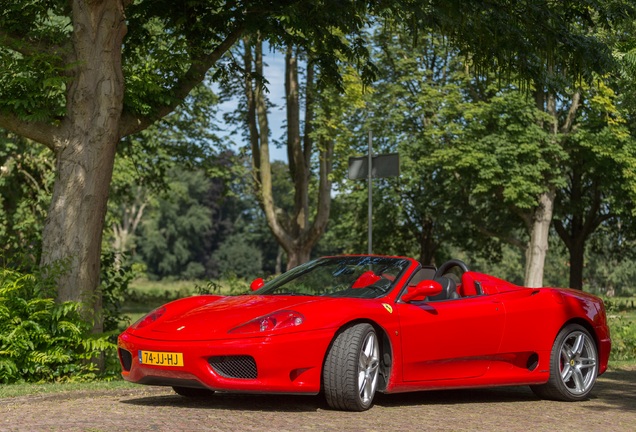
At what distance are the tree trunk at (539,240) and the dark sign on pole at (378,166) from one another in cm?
2231

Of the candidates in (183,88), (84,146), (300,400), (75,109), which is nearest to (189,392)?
(300,400)

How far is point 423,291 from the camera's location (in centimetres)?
816

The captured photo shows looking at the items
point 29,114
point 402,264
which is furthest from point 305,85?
point 402,264

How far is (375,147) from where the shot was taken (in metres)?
41.8

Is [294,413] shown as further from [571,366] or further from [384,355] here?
[571,366]

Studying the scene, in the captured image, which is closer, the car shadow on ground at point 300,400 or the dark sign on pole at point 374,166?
the car shadow on ground at point 300,400

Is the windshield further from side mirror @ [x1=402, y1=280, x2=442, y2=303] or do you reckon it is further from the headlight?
the headlight

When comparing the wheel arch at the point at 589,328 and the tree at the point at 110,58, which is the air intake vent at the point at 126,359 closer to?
the tree at the point at 110,58

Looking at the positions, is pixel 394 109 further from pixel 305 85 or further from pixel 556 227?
pixel 305 85

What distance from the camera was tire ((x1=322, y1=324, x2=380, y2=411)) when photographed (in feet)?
24.8

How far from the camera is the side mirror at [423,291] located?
812 cm

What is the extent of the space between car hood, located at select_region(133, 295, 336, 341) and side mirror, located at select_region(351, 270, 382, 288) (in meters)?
0.60

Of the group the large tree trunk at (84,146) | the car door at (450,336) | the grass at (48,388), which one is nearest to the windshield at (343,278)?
the car door at (450,336)

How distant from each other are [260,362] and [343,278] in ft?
5.55
